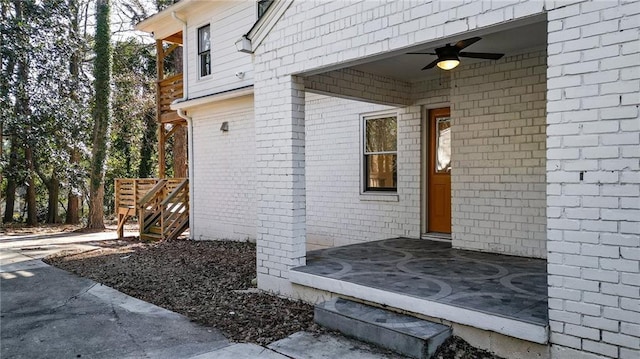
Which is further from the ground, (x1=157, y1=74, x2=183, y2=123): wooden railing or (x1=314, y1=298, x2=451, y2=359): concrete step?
(x1=157, y1=74, x2=183, y2=123): wooden railing

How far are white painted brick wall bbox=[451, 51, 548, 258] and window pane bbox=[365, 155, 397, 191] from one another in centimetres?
157

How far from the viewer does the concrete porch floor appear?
3.51 meters

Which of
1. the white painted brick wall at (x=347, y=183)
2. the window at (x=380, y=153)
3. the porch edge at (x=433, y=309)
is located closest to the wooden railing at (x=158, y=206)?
the white painted brick wall at (x=347, y=183)

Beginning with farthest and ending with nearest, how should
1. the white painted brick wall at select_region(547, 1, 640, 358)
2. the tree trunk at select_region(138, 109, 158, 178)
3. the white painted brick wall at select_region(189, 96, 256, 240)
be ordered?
the tree trunk at select_region(138, 109, 158, 178) < the white painted brick wall at select_region(189, 96, 256, 240) < the white painted brick wall at select_region(547, 1, 640, 358)

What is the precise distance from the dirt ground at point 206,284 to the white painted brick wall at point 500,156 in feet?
8.97

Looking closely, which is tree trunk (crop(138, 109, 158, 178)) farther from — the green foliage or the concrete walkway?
the concrete walkway

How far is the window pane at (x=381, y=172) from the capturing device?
797 centimetres

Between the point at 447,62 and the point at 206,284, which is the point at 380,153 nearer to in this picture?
the point at 447,62

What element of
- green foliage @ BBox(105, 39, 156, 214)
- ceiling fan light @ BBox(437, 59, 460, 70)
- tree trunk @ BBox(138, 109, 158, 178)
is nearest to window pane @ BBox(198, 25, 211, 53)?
ceiling fan light @ BBox(437, 59, 460, 70)

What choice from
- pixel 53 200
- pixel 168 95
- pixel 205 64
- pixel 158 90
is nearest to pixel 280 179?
pixel 205 64

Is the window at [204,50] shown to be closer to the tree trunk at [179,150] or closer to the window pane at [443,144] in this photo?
the tree trunk at [179,150]

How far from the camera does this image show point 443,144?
730cm

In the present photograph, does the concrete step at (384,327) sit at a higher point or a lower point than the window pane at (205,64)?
lower

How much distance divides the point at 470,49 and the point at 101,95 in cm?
1282
